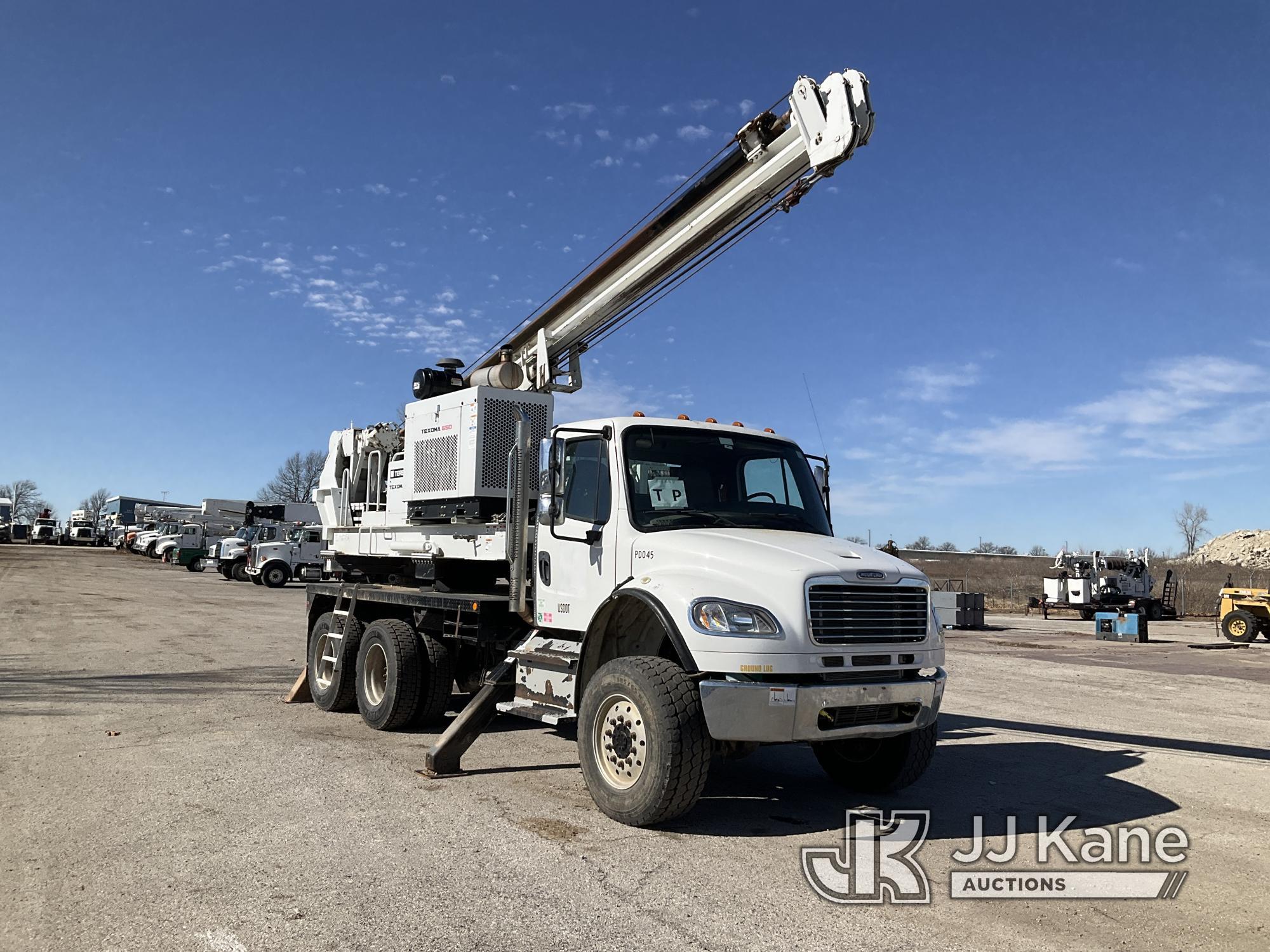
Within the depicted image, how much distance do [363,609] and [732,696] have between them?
575 centimetres

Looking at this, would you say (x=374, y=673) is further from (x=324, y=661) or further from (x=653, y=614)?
(x=653, y=614)

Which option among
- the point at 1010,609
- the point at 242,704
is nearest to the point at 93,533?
the point at 1010,609

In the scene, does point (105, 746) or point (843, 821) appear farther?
point (105, 746)

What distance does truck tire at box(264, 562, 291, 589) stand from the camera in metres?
35.8

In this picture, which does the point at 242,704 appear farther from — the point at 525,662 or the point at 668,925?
the point at 668,925

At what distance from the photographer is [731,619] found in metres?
5.59

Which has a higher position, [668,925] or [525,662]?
[525,662]

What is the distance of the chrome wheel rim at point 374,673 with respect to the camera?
361 inches

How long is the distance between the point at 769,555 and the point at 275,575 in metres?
33.7

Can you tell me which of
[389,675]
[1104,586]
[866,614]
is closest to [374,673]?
[389,675]

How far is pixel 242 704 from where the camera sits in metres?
10.1

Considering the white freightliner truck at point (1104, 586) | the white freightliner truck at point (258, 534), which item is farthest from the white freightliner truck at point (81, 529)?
the white freightliner truck at point (1104, 586)

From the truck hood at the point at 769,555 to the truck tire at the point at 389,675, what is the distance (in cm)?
333

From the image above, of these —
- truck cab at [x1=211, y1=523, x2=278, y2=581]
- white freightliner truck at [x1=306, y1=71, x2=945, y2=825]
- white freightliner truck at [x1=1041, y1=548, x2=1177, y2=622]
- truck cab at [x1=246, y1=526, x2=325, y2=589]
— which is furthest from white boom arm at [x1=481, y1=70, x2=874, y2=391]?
truck cab at [x1=211, y1=523, x2=278, y2=581]
